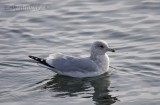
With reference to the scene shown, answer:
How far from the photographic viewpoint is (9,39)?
1244 centimetres

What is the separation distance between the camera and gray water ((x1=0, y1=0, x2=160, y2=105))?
8.82 metres

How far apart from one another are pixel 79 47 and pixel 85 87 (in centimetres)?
255

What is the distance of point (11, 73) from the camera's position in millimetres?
10023

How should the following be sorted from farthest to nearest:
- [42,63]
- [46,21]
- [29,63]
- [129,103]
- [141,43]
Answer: [46,21] → [141,43] → [29,63] → [42,63] → [129,103]

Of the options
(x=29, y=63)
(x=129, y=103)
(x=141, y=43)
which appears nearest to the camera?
(x=129, y=103)

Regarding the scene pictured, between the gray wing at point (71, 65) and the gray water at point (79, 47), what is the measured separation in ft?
0.87

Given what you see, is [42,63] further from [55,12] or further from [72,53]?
[55,12]

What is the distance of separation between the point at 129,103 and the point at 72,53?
3431 millimetres

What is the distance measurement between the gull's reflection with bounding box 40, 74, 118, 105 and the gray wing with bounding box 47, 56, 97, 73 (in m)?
0.25

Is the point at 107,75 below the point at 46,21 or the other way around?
below

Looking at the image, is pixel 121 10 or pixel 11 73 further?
pixel 121 10

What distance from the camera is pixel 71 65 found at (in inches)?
392

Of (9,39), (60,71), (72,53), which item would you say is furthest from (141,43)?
(9,39)

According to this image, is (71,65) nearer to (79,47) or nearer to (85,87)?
(85,87)
